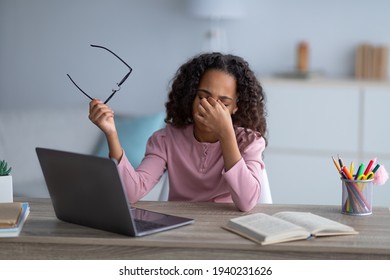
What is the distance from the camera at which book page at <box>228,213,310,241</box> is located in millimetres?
1658

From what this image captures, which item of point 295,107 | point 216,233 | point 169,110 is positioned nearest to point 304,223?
point 216,233

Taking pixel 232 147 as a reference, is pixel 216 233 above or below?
below

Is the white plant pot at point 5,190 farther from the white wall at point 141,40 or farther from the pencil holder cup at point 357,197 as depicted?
the white wall at point 141,40

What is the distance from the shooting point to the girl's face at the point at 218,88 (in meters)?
2.18

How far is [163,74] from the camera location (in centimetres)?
507

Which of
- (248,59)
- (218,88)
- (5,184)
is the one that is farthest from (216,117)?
(248,59)

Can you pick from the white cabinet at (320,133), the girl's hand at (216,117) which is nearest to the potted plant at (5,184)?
the girl's hand at (216,117)

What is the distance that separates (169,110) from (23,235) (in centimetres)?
82

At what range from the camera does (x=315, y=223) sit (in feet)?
5.75

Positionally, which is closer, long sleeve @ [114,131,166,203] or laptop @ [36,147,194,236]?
laptop @ [36,147,194,236]

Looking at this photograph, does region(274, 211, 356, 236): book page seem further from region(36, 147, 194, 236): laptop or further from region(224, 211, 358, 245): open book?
region(36, 147, 194, 236): laptop

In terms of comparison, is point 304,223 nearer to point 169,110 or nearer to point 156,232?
point 156,232

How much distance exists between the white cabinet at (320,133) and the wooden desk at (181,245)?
2630 mm

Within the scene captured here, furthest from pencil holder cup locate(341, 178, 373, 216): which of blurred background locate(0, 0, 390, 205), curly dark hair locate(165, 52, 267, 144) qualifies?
blurred background locate(0, 0, 390, 205)
